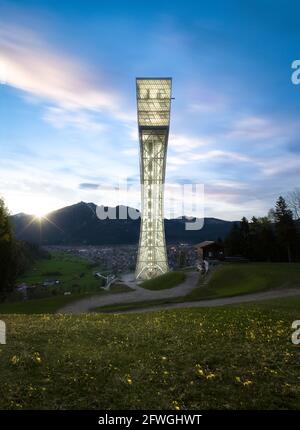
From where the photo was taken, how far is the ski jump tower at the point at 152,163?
67.7 meters

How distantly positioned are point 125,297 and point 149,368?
105 ft

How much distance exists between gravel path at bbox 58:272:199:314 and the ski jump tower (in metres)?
26.0

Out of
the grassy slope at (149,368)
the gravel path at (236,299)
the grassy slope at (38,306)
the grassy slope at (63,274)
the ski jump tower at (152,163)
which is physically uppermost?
the ski jump tower at (152,163)

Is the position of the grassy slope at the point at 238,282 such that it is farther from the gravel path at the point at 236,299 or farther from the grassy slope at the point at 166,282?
the grassy slope at the point at 166,282

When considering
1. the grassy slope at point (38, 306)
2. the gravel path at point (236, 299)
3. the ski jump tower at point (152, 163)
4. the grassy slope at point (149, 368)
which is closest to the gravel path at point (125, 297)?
the grassy slope at point (38, 306)

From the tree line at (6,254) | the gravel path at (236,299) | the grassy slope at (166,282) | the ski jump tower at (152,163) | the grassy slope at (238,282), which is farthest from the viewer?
the ski jump tower at (152,163)

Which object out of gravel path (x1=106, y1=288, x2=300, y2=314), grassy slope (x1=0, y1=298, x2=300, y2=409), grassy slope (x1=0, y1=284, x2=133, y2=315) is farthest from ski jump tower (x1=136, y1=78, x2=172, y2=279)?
grassy slope (x1=0, y1=298, x2=300, y2=409)

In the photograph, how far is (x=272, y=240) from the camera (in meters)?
78.7

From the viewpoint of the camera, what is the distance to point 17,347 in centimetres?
1280

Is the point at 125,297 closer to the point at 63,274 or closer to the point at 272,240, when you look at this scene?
the point at 272,240

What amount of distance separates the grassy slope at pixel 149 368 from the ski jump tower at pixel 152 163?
56.0m

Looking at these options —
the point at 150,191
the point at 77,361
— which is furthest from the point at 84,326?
the point at 150,191

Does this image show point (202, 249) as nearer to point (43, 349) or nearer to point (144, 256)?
point (144, 256)
